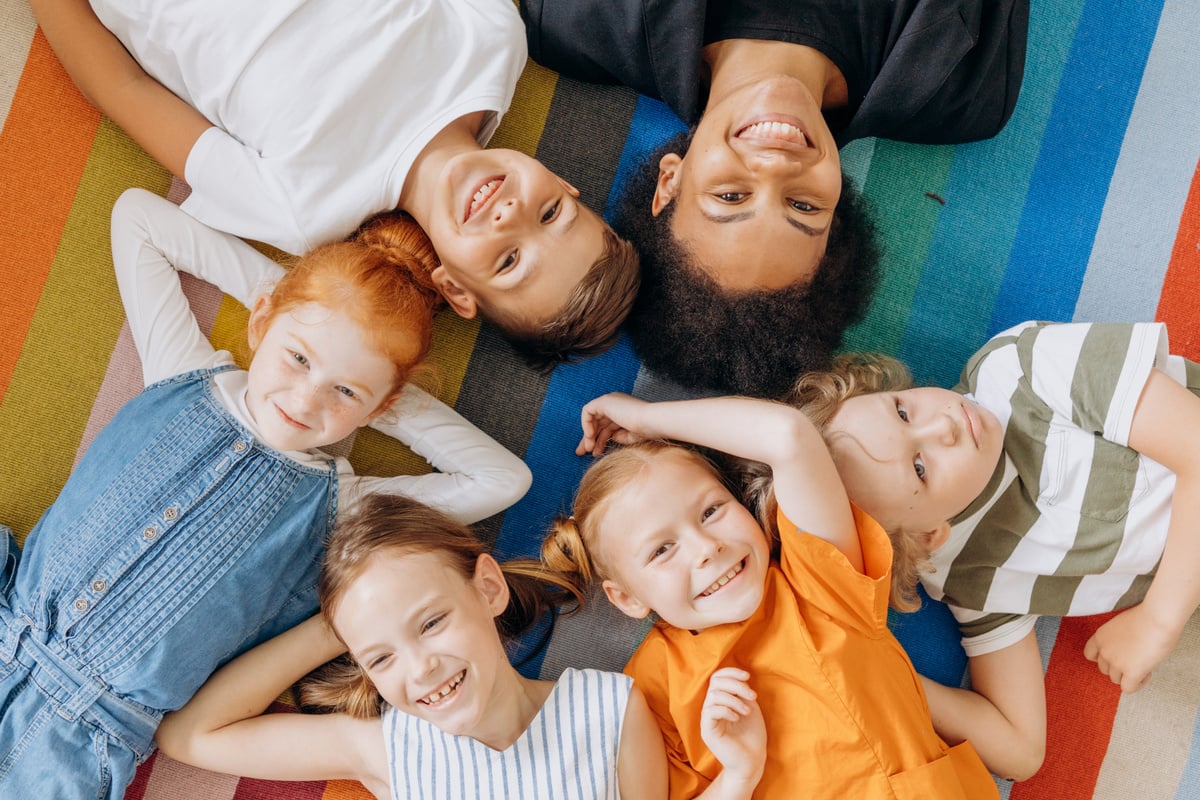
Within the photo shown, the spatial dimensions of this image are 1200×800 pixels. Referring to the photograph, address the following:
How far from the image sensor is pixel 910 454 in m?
1.41

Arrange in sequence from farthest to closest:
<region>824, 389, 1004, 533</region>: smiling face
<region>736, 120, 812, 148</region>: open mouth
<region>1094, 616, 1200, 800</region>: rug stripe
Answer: <region>1094, 616, 1200, 800</region>: rug stripe → <region>824, 389, 1004, 533</region>: smiling face → <region>736, 120, 812, 148</region>: open mouth

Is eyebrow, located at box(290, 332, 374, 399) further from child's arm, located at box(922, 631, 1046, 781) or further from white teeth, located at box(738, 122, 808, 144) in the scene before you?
child's arm, located at box(922, 631, 1046, 781)

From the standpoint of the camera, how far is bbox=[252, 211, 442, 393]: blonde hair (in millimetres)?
1416

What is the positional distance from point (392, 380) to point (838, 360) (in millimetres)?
760

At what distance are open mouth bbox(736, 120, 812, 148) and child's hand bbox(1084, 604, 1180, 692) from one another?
990mm

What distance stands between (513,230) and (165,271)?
0.60 m

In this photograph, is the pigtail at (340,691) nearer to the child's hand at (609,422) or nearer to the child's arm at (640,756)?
the child's arm at (640,756)

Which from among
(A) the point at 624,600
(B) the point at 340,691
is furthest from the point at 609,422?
(B) the point at 340,691

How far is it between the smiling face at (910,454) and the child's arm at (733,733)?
34cm

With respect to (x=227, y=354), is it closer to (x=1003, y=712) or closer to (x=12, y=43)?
(x=12, y=43)

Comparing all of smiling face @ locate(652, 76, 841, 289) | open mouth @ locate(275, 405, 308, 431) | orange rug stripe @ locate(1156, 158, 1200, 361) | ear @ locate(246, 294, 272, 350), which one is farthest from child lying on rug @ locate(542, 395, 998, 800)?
orange rug stripe @ locate(1156, 158, 1200, 361)

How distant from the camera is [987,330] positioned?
171 centimetres

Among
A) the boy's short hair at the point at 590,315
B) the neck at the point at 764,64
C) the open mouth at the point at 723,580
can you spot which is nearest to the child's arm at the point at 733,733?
the open mouth at the point at 723,580

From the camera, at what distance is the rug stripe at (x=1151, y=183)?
171 cm
